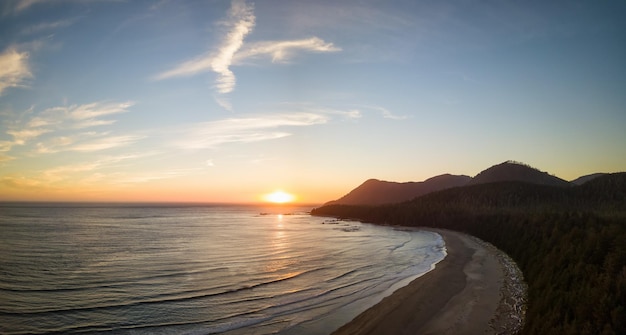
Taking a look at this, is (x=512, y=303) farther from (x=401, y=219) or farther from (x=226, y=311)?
(x=401, y=219)

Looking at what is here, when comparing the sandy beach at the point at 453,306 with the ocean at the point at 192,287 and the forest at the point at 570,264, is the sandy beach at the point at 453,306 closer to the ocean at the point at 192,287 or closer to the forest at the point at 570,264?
the forest at the point at 570,264

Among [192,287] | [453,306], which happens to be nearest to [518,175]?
[453,306]

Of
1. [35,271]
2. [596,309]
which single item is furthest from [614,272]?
[35,271]

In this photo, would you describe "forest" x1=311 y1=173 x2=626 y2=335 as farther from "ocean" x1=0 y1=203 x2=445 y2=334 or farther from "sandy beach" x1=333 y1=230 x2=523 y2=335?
"ocean" x1=0 y1=203 x2=445 y2=334

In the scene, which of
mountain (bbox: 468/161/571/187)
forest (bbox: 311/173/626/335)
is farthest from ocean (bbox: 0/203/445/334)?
mountain (bbox: 468/161/571/187)

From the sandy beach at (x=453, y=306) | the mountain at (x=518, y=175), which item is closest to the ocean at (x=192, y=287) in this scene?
the sandy beach at (x=453, y=306)

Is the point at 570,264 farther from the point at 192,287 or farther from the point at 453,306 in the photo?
the point at 192,287
